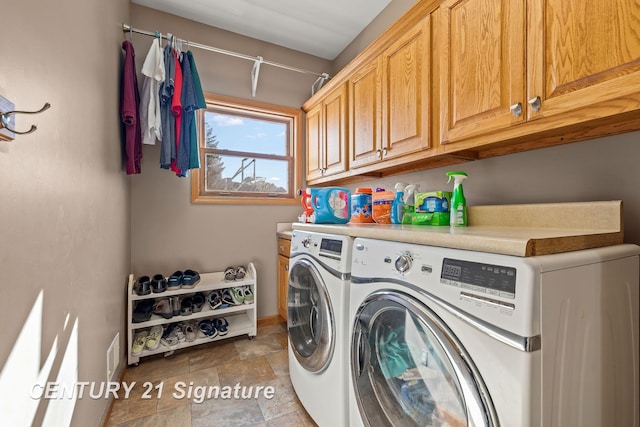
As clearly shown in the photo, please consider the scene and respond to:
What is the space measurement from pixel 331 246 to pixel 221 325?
152 cm

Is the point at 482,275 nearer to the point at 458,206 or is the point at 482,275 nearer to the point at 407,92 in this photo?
the point at 458,206

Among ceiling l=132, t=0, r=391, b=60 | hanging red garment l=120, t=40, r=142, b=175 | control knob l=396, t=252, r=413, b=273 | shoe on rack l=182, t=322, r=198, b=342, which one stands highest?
ceiling l=132, t=0, r=391, b=60

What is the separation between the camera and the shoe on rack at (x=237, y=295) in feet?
7.32

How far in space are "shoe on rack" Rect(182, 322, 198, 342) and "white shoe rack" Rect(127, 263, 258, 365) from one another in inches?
0.9

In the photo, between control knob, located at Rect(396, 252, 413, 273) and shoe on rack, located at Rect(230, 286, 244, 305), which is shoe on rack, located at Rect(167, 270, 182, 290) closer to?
shoe on rack, located at Rect(230, 286, 244, 305)

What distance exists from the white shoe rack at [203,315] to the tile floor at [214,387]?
0.29ft

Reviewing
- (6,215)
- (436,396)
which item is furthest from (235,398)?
(6,215)

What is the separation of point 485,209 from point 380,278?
0.80 m

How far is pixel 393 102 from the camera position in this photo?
5.51ft

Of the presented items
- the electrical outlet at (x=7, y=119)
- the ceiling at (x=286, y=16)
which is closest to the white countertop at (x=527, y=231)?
the electrical outlet at (x=7, y=119)

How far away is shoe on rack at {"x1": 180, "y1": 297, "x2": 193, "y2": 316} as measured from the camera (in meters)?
2.05

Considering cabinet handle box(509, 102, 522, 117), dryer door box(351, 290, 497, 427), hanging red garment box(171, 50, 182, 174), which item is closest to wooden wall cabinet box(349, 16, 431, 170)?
cabinet handle box(509, 102, 522, 117)

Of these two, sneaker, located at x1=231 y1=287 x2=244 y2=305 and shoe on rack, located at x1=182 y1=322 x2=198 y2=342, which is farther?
sneaker, located at x1=231 y1=287 x2=244 y2=305

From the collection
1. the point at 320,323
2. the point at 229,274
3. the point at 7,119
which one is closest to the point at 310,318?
the point at 320,323
